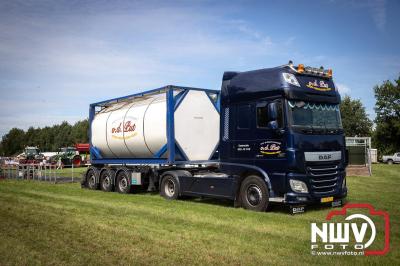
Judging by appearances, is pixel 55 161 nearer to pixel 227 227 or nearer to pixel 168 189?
pixel 168 189

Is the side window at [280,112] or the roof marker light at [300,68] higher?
the roof marker light at [300,68]

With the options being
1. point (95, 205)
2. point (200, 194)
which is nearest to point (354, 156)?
point (200, 194)

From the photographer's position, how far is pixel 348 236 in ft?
28.8

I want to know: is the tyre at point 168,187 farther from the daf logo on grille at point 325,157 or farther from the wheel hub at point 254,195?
the daf logo on grille at point 325,157

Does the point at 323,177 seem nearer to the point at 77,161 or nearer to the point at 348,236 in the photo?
the point at 348,236

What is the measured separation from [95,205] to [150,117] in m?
4.30

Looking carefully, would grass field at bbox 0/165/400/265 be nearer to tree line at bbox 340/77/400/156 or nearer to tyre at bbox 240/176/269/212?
tyre at bbox 240/176/269/212

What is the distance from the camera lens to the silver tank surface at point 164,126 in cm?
1596

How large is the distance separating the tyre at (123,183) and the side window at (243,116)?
23.8ft

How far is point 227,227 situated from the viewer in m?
9.87

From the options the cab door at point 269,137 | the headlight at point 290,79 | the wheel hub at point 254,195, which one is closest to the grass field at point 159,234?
the wheel hub at point 254,195

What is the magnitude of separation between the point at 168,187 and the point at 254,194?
15.2 feet

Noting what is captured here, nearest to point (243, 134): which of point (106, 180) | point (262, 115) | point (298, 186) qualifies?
point (262, 115)

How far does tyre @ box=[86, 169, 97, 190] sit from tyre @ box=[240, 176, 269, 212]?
10307 mm
